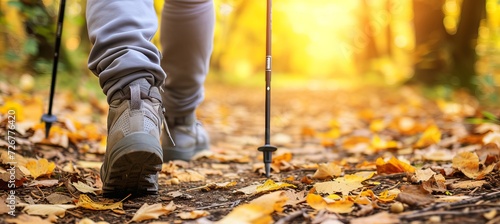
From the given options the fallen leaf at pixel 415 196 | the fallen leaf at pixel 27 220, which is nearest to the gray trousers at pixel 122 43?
the fallen leaf at pixel 27 220

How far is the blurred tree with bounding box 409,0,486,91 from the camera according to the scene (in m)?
5.79

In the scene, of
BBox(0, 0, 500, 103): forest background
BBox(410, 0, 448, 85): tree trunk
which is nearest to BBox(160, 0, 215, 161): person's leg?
BBox(0, 0, 500, 103): forest background

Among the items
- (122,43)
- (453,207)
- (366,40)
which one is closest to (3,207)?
(122,43)

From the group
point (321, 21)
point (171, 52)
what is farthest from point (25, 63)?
point (321, 21)

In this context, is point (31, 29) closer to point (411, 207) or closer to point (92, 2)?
point (92, 2)

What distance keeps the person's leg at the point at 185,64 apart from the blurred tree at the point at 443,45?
442 centimetres

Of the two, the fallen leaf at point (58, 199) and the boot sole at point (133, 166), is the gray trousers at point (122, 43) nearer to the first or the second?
the boot sole at point (133, 166)

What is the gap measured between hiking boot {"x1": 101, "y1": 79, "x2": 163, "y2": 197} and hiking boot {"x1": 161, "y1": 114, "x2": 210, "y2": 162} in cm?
77

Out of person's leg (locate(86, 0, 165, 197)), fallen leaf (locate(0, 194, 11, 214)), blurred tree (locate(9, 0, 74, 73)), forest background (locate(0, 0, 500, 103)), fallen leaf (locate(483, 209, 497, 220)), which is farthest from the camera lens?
forest background (locate(0, 0, 500, 103))

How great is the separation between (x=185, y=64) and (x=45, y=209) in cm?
101

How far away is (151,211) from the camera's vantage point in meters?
1.31

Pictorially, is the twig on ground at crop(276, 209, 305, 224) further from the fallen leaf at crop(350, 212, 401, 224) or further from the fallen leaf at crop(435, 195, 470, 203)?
the fallen leaf at crop(435, 195, 470, 203)

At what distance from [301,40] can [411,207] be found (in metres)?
26.0

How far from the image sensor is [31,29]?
13.1 ft
